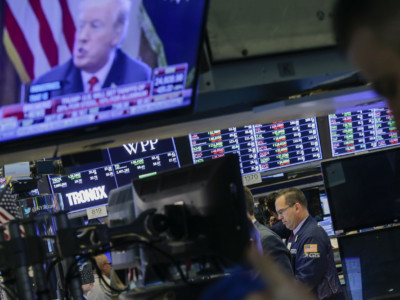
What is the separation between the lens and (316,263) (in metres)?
4.85

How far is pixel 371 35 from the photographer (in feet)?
3.57

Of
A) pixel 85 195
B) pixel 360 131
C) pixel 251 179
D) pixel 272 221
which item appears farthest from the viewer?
pixel 272 221

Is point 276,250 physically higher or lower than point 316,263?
higher

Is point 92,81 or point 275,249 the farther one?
point 275,249

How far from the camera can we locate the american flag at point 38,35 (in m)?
1.76

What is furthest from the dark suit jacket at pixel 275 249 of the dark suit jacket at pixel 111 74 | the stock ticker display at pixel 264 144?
the dark suit jacket at pixel 111 74

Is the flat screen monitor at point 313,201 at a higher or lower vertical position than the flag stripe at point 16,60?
lower

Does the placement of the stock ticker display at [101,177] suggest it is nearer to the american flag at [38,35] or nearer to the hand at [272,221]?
the hand at [272,221]

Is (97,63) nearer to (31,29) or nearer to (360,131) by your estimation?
(31,29)

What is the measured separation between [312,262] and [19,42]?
3649 mm

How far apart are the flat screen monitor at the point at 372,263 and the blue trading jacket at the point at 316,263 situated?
0.47ft

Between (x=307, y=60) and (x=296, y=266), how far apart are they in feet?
10.6

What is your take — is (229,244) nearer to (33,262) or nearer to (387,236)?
(33,262)

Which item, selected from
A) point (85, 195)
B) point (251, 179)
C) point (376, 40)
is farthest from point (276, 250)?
point (376, 40)
